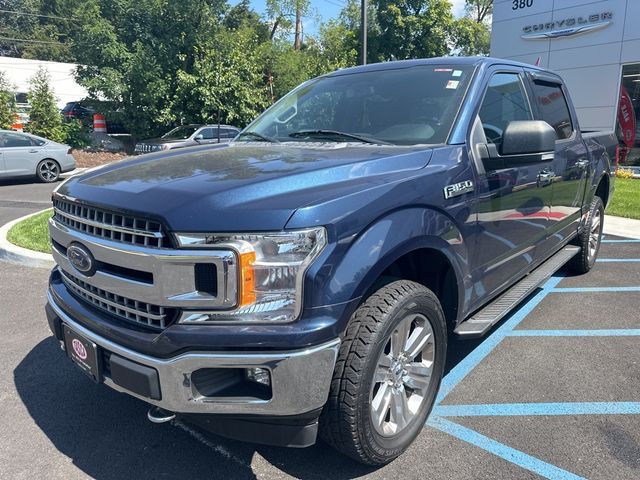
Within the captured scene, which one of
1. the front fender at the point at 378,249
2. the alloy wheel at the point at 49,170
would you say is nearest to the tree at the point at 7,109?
the alloy wheel at the point at 49,170

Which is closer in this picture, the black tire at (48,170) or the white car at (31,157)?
the white car at (31,157)

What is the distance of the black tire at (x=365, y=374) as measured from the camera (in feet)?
7.11

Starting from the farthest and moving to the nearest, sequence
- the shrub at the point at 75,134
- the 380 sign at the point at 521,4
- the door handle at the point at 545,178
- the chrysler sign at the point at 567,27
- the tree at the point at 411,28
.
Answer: the tree at the point at 411,28, the shrub at the point at 75,134, the 380 sign at the point at 521,4, the chrysler sign at the point at 567,27, the door handle at the point at 545,178

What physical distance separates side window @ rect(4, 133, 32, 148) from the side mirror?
45.4ft

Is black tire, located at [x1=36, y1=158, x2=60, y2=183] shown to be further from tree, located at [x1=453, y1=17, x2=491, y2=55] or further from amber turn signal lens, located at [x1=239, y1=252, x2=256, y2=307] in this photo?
tree, located at [x1=453, y1=17, x2=491, y2=55]

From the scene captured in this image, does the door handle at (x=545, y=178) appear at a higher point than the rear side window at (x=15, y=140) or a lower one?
lower

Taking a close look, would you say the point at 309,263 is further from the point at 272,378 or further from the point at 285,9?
the point at 285,9

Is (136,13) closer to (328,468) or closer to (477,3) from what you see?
(328,468)

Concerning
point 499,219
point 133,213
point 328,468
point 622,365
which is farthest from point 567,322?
point 133,213

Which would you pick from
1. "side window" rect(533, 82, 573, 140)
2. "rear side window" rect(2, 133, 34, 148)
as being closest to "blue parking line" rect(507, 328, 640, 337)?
"side window" rect(533, 82, 573, 140)

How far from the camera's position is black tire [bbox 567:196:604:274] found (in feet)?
17.3

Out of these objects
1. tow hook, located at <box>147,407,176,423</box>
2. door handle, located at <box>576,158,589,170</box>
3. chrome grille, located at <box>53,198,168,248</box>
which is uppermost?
door handle, located at <box>576,158,589,170</box>

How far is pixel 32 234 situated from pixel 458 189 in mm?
6189

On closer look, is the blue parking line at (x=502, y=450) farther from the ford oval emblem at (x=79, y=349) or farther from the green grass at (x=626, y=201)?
the green grass at (x=626, y=201)
